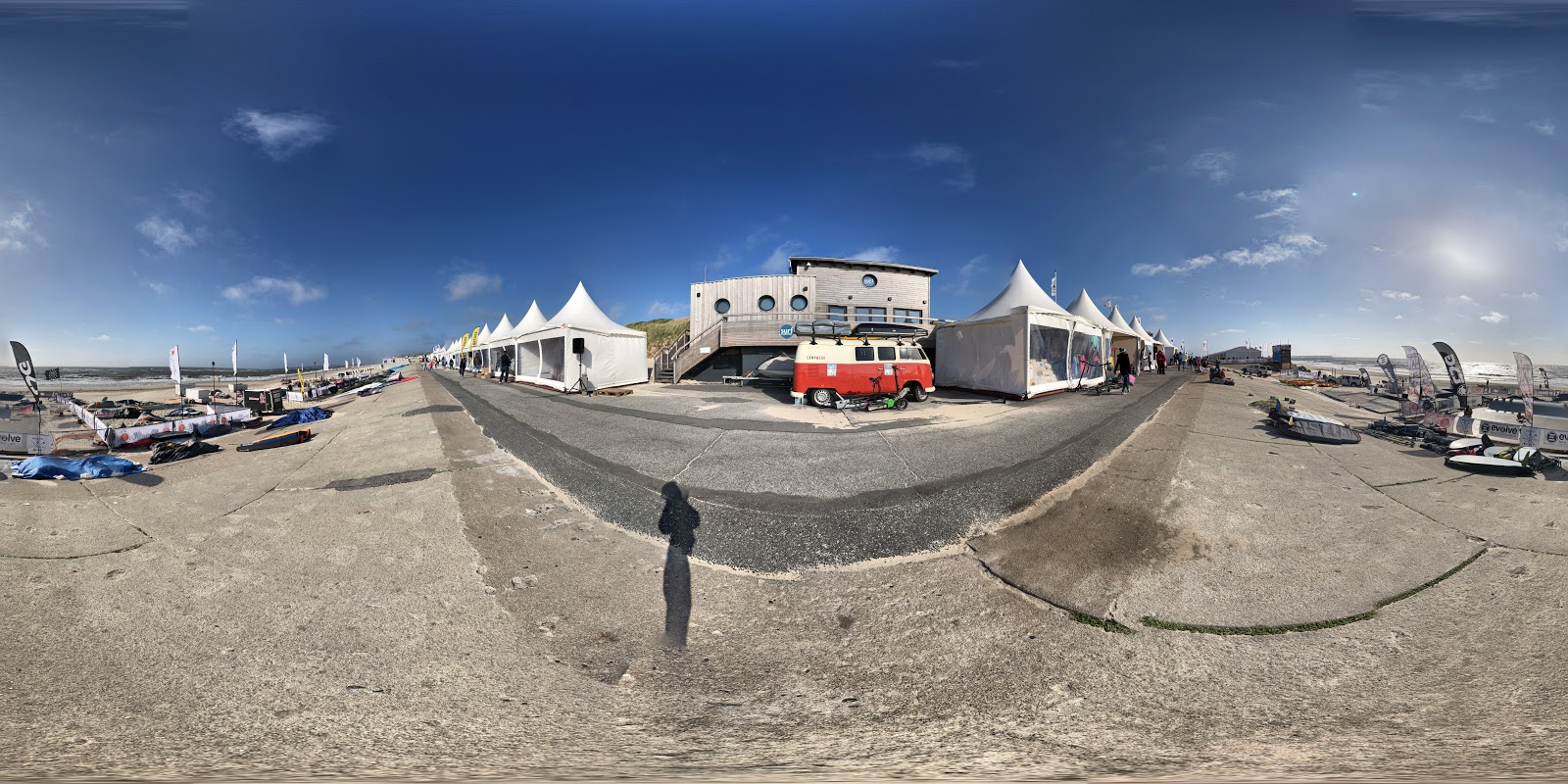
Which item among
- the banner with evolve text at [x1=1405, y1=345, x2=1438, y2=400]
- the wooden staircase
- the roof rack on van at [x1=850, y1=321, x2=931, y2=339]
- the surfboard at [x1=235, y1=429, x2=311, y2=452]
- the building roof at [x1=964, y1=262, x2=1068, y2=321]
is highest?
Result: the building roof at [x1=964, y1=262, x2=1068, y2=321]

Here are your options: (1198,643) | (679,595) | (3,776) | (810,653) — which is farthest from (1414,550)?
(3,776)

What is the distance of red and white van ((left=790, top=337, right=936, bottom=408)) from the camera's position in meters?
10.5

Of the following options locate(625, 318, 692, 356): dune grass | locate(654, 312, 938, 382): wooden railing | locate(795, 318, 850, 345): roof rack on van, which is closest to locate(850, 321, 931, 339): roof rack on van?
locate(795, 318, 850, 345): roof rack on van

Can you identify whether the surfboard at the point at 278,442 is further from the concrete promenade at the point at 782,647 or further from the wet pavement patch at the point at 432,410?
A: the concrete promenade at the point at 782,647

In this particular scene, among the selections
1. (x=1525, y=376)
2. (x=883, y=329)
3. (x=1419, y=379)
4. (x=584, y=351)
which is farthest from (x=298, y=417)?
A: (x=1419, y=379)

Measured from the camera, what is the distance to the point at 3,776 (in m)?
1.69

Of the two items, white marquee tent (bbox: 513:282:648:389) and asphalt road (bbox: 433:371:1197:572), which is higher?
white marquee tent (bbox: 513:282:648:389)

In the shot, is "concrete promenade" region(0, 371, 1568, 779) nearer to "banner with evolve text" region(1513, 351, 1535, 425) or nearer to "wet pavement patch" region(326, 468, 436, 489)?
"wet pavement patch" region(326, 468, 436, 489)

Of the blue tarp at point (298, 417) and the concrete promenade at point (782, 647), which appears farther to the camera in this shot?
the blue tarp at point (298, 417)

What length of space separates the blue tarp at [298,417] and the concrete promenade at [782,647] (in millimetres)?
6806

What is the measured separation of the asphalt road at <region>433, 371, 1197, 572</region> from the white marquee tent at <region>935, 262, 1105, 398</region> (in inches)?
137

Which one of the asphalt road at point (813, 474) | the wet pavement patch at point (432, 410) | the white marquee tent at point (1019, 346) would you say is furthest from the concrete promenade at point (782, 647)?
the white marquee tent at point (1019, 346)

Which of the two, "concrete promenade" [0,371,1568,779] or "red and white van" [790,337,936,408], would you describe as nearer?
"concrete promenade" [0,371,1568,779]

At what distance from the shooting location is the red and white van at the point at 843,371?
34.5 ft
